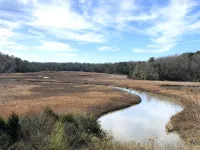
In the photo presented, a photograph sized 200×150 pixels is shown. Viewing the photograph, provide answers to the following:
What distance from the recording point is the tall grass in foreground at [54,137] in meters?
10.5

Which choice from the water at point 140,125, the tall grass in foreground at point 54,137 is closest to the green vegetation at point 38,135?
the tall grass in foreground at point 54,137

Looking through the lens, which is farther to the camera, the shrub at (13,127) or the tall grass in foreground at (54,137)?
the shrub at (13,127)

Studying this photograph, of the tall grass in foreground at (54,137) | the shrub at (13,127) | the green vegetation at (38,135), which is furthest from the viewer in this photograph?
the shrub at (13,127)

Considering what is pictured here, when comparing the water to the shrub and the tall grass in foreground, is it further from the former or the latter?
the shrub

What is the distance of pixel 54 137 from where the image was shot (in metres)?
11.1

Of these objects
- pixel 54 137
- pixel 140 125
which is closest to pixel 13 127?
pixel 54 137

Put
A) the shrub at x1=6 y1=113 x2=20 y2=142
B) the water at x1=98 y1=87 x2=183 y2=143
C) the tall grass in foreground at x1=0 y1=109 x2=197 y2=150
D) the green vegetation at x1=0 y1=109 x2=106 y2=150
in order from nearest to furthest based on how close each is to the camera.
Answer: the tall grass in foreground at x1=0 y1=109 x2=197 y2=150 → the green vegetation at x1=0 y1=109 x2=106 y2=150 → the shrub at x1=6 y1=113 x2=20 y2=142 → the water at x1=98 y1=87 x2=183 y2=143

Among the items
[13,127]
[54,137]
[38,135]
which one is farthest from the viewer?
[13,127]

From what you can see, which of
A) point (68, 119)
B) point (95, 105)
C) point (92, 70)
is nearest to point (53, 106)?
point (95, 105)

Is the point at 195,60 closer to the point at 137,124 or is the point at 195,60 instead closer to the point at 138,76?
the point at 138,76

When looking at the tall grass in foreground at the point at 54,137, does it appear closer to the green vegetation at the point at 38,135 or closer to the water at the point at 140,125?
the green vegetation at the point at 38,135

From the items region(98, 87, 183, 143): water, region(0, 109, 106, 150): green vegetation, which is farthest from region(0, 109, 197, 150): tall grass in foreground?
region(98, 87, 183, 143): water

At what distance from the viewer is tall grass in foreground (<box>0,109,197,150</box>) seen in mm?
10498

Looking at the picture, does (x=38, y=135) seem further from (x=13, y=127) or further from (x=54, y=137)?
(x=13, y=127)
